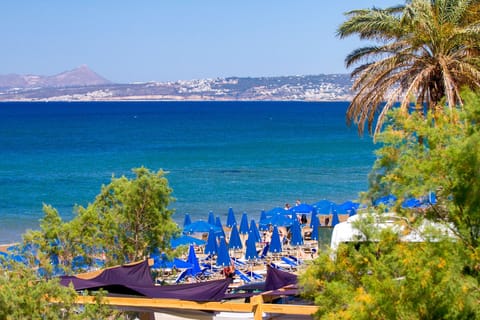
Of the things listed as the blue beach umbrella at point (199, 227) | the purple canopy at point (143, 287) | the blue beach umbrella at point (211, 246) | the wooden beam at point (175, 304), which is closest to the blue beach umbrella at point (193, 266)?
the blue beach umbrella at point (211, 246)

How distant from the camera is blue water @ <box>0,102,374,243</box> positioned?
4619 cm

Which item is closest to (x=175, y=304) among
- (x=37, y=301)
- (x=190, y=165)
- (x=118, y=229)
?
(x=37, y=301)

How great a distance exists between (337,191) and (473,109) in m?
41.3

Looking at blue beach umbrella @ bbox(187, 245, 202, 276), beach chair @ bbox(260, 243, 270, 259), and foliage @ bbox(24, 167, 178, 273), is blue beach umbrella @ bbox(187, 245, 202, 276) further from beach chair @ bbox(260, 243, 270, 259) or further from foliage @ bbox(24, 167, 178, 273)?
foliage @ bbox(24, 167, 178, 273)

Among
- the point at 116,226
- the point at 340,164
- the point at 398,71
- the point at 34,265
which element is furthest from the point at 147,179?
the point at 340,164

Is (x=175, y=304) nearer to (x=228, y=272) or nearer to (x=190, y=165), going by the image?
(x=228, y=272)

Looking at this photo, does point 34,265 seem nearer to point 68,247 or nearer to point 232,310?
point 68,247

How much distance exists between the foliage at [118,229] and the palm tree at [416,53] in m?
4.78

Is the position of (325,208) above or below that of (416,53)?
below

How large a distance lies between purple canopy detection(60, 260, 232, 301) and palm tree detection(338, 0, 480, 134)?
5.87 m

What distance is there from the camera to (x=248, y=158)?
74.3 meters

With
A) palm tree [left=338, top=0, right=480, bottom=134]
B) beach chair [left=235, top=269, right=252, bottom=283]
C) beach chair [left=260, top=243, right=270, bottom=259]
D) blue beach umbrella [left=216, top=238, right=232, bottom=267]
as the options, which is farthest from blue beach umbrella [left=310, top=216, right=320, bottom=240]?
palm tree [left=338, top=0, right=480, bottom=134]

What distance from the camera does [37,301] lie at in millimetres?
9414

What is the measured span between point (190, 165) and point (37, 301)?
58.8 meters
